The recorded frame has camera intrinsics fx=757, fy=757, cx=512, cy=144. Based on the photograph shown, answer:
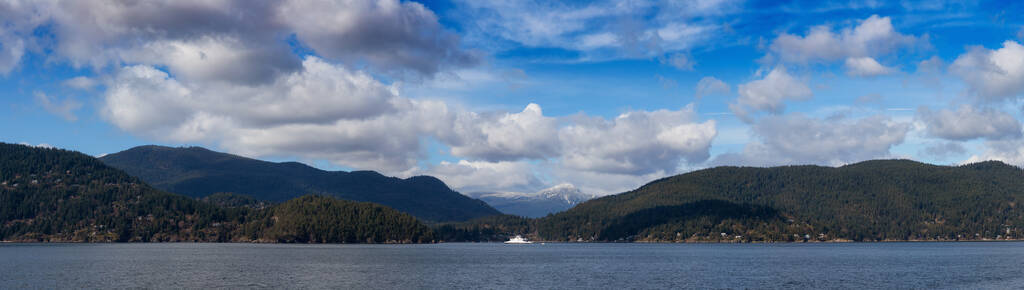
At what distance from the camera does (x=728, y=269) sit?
190 m

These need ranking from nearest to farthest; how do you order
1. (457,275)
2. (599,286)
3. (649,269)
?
(599,286), (457,275), (649,269)

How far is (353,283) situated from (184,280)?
3120 cm

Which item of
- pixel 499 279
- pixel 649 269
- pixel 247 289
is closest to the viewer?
pixel 247 289

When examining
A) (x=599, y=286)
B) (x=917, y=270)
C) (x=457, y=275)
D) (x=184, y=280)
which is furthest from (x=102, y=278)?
(x=917, y=270)

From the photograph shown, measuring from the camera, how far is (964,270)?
181 meters

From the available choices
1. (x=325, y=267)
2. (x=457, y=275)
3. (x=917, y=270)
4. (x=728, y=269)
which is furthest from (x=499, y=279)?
(x=917, y=270)

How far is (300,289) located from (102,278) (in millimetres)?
45996

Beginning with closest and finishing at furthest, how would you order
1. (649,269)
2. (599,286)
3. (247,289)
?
(247,289)
(599,286)
(649,269)

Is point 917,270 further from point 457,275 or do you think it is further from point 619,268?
point 457,275

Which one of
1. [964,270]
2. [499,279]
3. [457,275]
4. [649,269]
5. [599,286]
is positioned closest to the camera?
[599,286]

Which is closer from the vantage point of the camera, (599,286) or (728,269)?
(599,286)

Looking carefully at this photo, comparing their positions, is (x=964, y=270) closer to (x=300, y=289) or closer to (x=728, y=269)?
(x=728, y=269)

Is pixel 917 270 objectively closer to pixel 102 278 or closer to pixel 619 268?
pixel 619 268

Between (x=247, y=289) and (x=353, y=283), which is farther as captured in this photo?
(x=353, y=283)
